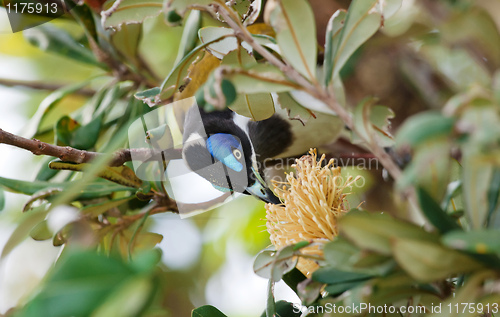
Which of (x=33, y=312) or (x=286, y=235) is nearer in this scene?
(x=33, y=312)

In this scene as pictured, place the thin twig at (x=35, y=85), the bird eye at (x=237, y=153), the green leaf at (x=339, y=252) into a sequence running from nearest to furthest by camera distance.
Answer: the green leaf at (x=339, y=252), the bird eye at (x=237, y=153), the thin twig at (x=35, y=85)

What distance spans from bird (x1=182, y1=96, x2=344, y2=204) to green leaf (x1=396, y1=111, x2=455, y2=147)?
1.68 feet

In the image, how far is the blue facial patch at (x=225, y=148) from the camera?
36.1 inches

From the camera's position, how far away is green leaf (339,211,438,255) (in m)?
0.36

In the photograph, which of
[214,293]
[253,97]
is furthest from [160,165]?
[214,293]

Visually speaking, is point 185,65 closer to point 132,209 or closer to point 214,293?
point 132,209

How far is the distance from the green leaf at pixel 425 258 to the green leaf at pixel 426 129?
8 centimetres

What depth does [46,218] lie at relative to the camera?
84 cm

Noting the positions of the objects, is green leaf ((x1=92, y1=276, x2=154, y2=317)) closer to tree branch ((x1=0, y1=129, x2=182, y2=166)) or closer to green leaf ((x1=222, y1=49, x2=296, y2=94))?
green leaf ((x1=222, y1=49, x2=296, y2=94))

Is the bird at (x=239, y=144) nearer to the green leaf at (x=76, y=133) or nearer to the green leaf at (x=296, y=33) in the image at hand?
the green leaf at (x=76, y=133)

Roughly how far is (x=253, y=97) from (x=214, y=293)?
3.66 ft

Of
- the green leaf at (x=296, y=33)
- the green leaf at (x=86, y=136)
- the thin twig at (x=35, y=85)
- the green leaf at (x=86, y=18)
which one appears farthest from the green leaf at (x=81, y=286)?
the thin twig at (x=35, y=85)

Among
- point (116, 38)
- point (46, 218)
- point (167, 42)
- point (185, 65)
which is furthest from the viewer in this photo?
point (167, 42)

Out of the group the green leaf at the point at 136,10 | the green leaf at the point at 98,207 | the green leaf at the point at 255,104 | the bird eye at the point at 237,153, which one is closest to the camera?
the green leaf at the point at 136,10
